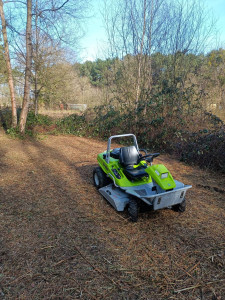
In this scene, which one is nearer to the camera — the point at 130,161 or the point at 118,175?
the point at 118,175

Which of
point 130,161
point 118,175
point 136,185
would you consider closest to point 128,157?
point 130,161

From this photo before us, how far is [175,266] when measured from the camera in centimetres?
222

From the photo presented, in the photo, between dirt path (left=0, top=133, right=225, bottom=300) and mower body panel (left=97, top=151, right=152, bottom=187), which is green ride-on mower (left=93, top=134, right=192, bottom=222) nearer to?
mower body panel (left=97, top=151, right=152, bottom=187)

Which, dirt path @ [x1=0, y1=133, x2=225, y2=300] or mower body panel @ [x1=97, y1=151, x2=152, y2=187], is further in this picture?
mower body panel @ [x1=97, y1=151, x2=152, y2=187]

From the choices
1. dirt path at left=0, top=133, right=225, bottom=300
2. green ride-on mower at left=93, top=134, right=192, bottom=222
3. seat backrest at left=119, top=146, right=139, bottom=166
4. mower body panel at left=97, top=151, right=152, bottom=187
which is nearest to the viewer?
dirt path at left=0, top=133, right=225, bottom=300

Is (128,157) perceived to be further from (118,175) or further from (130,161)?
(118,175)

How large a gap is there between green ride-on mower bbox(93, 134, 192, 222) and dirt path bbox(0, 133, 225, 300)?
0.25 metres

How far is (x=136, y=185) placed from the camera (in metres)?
3.16

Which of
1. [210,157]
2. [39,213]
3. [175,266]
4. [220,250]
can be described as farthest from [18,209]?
[210,157]

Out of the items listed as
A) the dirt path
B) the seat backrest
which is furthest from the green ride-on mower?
the dirt path

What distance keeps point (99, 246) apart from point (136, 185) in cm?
106

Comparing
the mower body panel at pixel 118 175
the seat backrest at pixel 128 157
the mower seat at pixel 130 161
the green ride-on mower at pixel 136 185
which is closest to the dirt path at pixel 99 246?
the green ride-on mower at pixel 136 185

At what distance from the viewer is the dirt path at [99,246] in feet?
6.37

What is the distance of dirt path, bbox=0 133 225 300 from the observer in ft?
6.37
